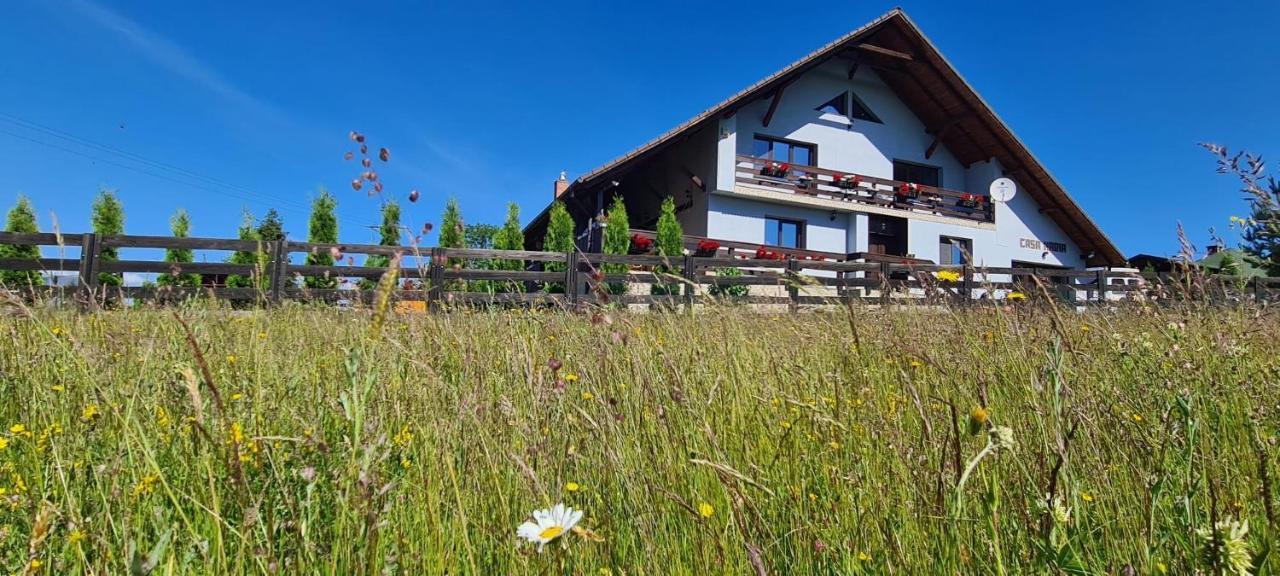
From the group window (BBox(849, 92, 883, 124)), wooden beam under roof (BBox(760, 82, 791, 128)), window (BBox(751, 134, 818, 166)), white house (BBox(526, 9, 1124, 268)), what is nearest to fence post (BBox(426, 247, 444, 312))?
white house (BBox(526, 9, 1124, 268))

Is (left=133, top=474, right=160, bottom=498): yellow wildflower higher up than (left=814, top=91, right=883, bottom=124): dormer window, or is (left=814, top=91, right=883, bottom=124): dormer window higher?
(left=814, top=91, right=883, bottom=124): dormer window

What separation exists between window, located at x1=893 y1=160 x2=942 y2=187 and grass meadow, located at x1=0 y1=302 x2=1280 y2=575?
1888 cm

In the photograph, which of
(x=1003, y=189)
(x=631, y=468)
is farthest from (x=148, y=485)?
(x=1003, y=189)

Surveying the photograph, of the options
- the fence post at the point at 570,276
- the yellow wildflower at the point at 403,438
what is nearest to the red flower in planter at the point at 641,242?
the fence post at the point at 570,276

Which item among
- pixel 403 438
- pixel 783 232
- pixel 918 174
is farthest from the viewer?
pixel 918 174

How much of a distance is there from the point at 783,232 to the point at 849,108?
180 inches

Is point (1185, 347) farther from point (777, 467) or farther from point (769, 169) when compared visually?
point (769, 169)

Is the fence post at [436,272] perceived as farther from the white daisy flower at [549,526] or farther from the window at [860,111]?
the window at [860,111]

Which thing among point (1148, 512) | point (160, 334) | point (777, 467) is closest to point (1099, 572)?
point (1148, 512)

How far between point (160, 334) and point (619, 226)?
11.8m

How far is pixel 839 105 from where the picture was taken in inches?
723

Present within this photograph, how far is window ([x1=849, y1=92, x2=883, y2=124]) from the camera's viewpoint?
1833cm

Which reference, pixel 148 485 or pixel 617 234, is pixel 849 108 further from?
pixel 148 485

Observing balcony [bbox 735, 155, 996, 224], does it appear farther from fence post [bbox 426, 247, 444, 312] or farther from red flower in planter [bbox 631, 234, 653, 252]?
fence post [bbox 426, 247, 444, 312]
